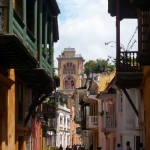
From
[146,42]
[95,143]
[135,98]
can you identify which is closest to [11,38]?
[146,42]

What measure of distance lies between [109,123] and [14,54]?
2769 centimetres

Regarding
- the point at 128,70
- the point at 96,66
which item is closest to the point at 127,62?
the point at 128,70

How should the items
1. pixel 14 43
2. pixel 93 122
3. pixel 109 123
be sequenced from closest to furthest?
pixel 14 43 < pixel 109 123 < pixel 93 122

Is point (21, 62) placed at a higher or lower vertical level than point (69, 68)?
lower

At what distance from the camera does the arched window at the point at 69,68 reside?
509ft

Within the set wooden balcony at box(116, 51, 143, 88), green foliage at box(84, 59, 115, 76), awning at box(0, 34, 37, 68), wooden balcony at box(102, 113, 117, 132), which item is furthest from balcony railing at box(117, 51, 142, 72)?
green foliage at box(84, 59, 115, 76)

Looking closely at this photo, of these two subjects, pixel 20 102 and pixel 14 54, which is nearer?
pixel 14 54

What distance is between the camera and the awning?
1365 centimetres

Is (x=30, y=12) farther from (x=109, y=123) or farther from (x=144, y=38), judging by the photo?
(x=109, y=123)

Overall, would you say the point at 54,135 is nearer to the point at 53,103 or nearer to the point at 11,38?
the point at 53,103

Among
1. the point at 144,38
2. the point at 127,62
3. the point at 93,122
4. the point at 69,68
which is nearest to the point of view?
the point at 144,38

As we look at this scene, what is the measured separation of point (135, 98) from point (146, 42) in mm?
18151

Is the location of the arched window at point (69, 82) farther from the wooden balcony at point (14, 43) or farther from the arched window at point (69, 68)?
the wooden balcony at point (14, 43)

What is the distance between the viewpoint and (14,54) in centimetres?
1517
